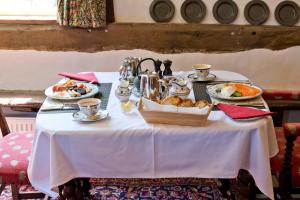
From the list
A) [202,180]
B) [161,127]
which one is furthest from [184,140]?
[202,180]

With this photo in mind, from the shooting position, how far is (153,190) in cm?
254

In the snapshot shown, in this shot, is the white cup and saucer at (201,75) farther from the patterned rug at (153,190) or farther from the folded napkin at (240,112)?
the patterned rug at (153,190)

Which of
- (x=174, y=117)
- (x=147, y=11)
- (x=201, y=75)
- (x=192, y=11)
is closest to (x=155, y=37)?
(x=147, y=11)

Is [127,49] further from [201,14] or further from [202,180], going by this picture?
[202,180]

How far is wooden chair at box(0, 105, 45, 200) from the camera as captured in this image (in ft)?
6.48

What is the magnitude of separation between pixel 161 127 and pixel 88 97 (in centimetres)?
51

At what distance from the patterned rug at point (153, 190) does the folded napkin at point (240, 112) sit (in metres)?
0.85

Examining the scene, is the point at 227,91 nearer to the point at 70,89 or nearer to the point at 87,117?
the point at 87,117

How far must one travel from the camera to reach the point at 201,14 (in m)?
2.79

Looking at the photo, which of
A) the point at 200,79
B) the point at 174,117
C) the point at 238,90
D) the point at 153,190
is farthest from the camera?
the point at 153,190

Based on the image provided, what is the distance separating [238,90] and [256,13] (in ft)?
3.20

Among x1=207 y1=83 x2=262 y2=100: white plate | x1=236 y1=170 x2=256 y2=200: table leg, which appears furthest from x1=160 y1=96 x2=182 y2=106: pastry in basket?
x1=236 y1=170 x2=256 y2=200: table leg

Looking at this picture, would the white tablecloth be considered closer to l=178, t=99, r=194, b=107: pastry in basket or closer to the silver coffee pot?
l=178, t=99, r=194, b=107: pastry in basket

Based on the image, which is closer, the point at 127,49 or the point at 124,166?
the point at 124,166
